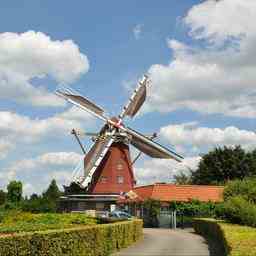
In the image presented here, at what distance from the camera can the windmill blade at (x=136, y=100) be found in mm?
72875

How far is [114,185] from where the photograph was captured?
72500 millimetres

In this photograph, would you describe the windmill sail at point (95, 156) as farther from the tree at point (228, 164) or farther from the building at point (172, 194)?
the tree at point (228, 164)

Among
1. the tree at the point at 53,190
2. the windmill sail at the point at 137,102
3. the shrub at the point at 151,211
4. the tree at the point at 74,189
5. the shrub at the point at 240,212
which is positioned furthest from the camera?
the tree at the point at 53,190

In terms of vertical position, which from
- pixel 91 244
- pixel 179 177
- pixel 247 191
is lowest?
pixel 91 244

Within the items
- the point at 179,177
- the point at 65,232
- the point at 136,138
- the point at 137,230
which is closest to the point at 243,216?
Result: the point at 137,230

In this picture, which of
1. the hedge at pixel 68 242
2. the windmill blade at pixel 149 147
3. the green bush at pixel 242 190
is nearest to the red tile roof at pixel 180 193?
the windmill blade at pixel 149 147

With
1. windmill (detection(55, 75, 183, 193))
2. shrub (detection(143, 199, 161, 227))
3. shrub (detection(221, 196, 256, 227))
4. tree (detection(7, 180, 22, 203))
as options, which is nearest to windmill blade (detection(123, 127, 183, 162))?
windmill (detection(55, 75, 183, 193))

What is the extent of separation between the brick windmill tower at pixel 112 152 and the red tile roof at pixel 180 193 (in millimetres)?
6537

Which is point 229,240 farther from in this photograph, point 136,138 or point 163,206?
point 136,138

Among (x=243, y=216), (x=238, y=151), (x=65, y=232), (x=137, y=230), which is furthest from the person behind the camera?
(x=238, y=151)

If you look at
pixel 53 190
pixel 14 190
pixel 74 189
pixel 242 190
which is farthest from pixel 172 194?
pixel 53 190

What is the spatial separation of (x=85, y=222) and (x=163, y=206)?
82.4ft

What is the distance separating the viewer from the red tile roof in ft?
207

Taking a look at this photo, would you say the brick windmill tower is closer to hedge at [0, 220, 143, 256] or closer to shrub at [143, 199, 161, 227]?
shrub at [143, 199, 161, 227]
